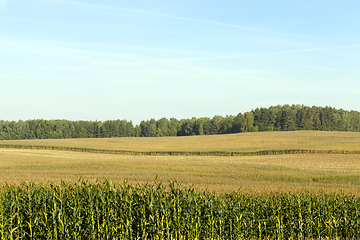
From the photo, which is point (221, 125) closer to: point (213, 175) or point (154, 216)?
point (213, 175)

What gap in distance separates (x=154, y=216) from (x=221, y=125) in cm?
15486

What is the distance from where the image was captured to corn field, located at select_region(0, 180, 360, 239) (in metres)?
12.8

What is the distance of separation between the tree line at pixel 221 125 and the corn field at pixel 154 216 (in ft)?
428

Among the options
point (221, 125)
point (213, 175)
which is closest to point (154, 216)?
point (213, 175)

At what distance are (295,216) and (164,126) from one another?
168m

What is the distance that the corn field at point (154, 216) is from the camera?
41.9 feet

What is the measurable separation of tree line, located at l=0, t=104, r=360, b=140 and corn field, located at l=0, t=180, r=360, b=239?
131m

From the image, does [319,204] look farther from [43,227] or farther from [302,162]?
[302,162]

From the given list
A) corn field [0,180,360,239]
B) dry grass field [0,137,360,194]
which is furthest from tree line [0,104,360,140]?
corn field [0,180,360,239]

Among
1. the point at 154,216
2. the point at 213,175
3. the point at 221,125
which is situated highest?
the point at 221,125

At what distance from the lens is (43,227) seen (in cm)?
1279

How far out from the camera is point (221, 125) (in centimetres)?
16650

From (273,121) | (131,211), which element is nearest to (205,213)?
(131,211)

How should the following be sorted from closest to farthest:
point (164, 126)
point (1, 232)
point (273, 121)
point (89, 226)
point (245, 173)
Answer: point (1, 232), point (89, 226), point (245, 173), point (273, 121), point (164, 126)
